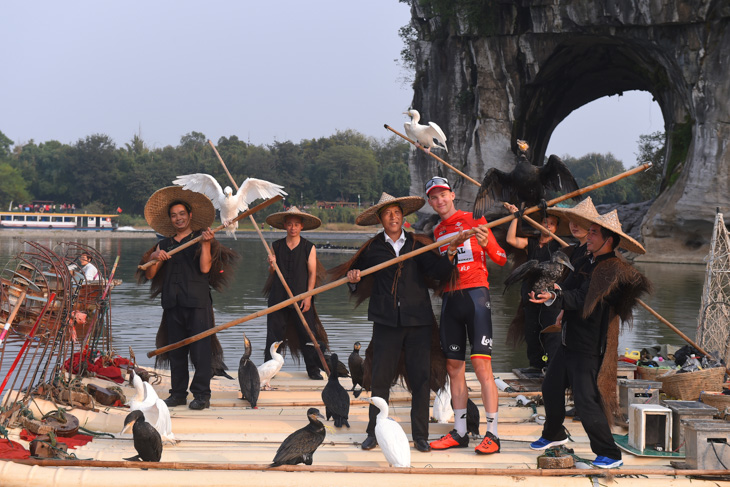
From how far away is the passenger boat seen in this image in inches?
2352

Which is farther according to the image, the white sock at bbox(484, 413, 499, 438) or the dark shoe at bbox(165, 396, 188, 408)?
the dark shoe at bbox(165, 396, 188, 408)

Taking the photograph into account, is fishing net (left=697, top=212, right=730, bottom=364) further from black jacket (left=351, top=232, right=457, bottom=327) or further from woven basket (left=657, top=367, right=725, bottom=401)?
black jacket (left=351, top=232, right=457, bottom=327)

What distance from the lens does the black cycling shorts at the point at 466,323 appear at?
4691 mm

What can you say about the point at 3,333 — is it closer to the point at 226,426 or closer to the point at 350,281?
the point at 226,426

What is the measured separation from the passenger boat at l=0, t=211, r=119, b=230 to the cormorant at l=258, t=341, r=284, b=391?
190ft

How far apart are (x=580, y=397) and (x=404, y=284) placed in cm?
129

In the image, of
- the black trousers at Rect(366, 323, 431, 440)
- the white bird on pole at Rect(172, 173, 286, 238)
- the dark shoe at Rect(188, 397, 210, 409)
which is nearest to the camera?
the black trousers at Rect(366, 323, 431, 440)

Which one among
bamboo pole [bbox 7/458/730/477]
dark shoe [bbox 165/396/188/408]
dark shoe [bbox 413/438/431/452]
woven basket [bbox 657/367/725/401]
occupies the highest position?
woven basket [bbox 657/367/725/401]

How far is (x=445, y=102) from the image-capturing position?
3231cm

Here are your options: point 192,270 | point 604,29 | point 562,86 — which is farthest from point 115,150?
point 192,270

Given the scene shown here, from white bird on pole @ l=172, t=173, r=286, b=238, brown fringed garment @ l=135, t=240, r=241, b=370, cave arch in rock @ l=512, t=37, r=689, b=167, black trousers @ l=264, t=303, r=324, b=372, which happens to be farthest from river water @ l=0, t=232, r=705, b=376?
cave arch in rock @ l=512, t=37, r=689, b=167

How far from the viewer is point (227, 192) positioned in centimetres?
786

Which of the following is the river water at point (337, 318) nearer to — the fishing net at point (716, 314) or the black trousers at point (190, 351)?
the black trousers at point (190, 351)

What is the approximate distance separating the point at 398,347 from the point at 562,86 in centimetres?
2897
